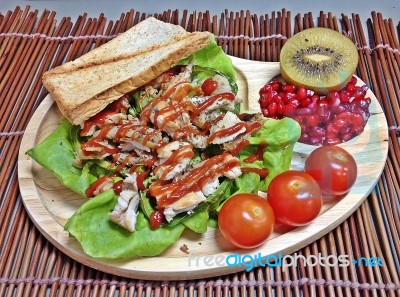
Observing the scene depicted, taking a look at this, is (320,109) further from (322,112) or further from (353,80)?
(353,80)

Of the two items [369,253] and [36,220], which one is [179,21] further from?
[369,253]

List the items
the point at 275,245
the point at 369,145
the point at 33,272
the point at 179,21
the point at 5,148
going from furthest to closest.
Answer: the point at 179,21 < the point at 5,148 < the point at 369,145 < the point at 33,272 < the point at 275,245

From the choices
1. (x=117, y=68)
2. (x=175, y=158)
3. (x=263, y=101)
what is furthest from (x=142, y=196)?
(x=263, y=101)

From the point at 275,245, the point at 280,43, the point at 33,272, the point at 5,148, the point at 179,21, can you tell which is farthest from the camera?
the point at 179,21

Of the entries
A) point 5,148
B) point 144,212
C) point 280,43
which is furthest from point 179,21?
point 144,212

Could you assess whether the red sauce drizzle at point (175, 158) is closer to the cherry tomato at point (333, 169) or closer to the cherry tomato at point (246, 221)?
the cherry tomato at point (246, 221)

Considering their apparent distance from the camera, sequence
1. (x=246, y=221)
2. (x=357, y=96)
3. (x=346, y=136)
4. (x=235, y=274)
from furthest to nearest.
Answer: (x=357, y=96), (x=346, y=136), (x=235, y=274), (x=246, y=221)

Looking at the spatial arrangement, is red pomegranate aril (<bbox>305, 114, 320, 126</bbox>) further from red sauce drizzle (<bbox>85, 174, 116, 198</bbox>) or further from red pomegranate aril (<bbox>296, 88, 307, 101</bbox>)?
red sauce drizzle (<bbox>85, 174, 116, 198</bbox>)
